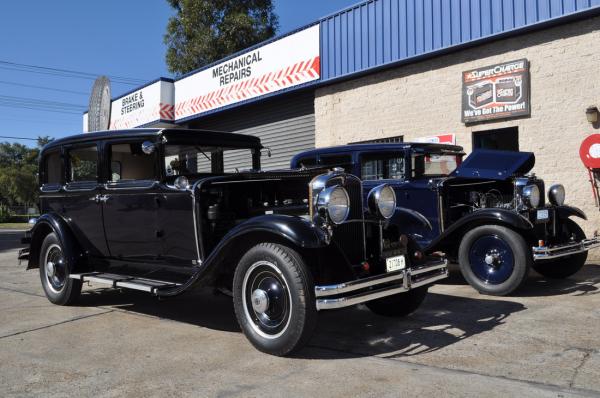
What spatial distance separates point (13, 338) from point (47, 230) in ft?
5.99

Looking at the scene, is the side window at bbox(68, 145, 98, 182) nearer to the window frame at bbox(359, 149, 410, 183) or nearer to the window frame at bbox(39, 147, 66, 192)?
the window frame at bbox(39, 147, 66, 192)

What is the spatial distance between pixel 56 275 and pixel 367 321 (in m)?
3.40

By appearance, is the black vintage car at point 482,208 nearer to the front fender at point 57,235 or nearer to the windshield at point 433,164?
the windshield at point 433,164

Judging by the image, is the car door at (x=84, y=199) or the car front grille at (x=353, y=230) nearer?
the car front grille at (x=353, y=230)

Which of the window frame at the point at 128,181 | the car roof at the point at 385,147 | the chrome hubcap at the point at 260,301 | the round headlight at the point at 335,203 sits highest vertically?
the car roof at the point at 385,147

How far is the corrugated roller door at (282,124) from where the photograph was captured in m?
12.6

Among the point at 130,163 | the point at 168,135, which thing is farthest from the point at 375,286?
the point at 130,163

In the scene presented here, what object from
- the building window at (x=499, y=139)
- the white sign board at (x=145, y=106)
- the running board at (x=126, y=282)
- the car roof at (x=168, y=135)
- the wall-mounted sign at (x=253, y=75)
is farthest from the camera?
the white sign board at (x=145, y=106)

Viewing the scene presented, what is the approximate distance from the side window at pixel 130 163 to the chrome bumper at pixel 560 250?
3.98 m

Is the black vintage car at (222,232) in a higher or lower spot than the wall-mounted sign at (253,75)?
lower

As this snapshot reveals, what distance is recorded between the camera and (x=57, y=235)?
5426 millimetres

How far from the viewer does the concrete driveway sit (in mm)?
3010

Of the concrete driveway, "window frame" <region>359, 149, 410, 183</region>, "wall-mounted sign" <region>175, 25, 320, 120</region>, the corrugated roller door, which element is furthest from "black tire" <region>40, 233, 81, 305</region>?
the corrugated roller door

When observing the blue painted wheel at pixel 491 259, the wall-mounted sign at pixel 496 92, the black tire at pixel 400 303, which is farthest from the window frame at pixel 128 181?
the wall-mounted sign at pixel 496 92
